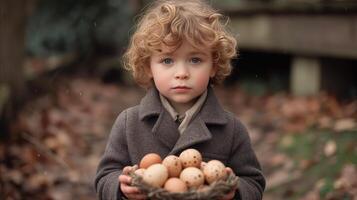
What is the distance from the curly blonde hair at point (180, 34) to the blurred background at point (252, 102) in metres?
1.93

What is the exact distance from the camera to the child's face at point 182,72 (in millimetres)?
2951

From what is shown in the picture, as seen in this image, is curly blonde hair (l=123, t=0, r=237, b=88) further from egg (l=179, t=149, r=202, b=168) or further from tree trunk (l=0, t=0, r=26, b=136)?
Result: tree trunk (l=0, t=0, r=26, b=136)

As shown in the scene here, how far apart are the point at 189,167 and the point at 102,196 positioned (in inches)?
A: 21.1

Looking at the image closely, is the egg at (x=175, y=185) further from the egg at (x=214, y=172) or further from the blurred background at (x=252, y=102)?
the blurred background at (x=252, y=102)

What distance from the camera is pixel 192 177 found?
2654 millimetres

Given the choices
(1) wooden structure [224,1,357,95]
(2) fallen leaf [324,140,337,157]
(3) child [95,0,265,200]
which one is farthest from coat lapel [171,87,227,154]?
(1) wooden structure [224,1,357,95]

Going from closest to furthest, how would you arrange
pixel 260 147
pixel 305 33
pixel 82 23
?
pixel 260 147 → pixel 305 33 → pixel 82 23

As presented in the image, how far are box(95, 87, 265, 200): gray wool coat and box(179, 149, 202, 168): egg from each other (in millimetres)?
199

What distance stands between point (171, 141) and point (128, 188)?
0.36m

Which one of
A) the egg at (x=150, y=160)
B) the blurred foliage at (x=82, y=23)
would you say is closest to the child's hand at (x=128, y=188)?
the egg at (x=150, y=160)

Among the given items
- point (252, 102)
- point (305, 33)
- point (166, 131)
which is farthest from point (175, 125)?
point (252, 102)

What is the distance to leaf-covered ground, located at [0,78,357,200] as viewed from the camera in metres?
5.08

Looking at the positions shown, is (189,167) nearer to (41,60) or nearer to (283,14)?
(283,14)

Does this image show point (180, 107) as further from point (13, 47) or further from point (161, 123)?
Answer: point (13, 47)
